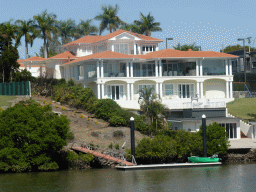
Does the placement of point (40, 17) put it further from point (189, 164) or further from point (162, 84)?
point (189, 164)

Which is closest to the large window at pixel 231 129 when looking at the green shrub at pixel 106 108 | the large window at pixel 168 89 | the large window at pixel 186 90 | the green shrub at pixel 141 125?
the green shrub at pixel 141 125

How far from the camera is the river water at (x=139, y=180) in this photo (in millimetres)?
31266

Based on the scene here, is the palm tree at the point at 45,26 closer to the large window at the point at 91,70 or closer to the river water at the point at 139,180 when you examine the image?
the large window at the point at 91,70

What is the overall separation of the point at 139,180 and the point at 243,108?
2605 centimetres

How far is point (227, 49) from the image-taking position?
101 metres

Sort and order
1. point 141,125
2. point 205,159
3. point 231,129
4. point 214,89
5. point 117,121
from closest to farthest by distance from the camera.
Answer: point 205,159 < point 141,125 < point 231,129 < point 117,121 < point 214,89

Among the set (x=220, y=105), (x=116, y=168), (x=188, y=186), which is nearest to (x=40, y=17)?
(x=220, y=105)

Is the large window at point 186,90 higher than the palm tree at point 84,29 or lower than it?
lower

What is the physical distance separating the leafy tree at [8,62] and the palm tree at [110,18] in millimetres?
31201

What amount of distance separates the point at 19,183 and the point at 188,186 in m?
11.7

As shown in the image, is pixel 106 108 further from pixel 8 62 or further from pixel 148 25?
pixel 148 25

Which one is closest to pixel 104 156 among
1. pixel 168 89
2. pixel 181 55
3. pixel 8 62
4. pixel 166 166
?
pixel 166 166

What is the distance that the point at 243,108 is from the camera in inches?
2201

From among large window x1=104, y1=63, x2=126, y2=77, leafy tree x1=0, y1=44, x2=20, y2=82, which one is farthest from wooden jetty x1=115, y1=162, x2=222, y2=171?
leafy tree x1=0, y1=44, x2=20, y2=82
